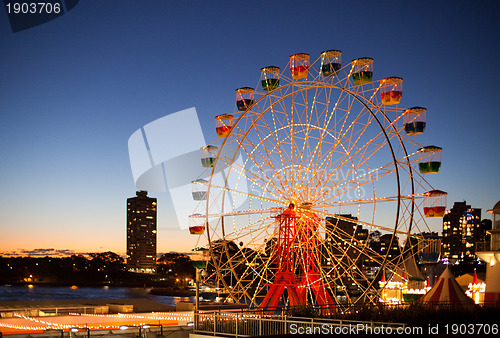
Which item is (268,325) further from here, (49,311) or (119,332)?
(49,311)

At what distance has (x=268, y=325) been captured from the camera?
2311 centimetres

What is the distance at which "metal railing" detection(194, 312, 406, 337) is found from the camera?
19016 millimetres

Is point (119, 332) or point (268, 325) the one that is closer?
point (268, 325)

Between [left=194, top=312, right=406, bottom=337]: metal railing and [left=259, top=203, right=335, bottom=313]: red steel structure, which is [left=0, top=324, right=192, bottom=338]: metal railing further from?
[left=259, top=203, right=335, bottom=313]: red steel structure

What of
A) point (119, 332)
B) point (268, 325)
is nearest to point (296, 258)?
point (268, 325)

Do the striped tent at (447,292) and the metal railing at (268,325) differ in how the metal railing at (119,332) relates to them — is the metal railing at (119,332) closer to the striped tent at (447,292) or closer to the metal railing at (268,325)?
the metal railing at (268,325)

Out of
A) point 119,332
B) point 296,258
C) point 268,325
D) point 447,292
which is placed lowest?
point 119,332

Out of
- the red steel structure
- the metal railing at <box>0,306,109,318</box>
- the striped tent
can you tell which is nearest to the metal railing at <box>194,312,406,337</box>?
the red steel structure

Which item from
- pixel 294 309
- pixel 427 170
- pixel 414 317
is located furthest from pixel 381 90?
pixel 414 317

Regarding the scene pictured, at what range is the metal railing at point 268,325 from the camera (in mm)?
19016

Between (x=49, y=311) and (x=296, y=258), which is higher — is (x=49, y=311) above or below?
below

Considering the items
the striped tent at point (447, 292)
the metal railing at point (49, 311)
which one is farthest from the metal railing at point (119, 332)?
the striped tent at point (447, 292)

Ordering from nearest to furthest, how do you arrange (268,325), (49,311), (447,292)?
(268,325)
(447,292)
(49,311)

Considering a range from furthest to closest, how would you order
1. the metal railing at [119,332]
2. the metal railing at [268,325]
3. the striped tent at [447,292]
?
the striped tent at [447,292] → the metal railing at [119,332] → the metal railing at [268,325]
